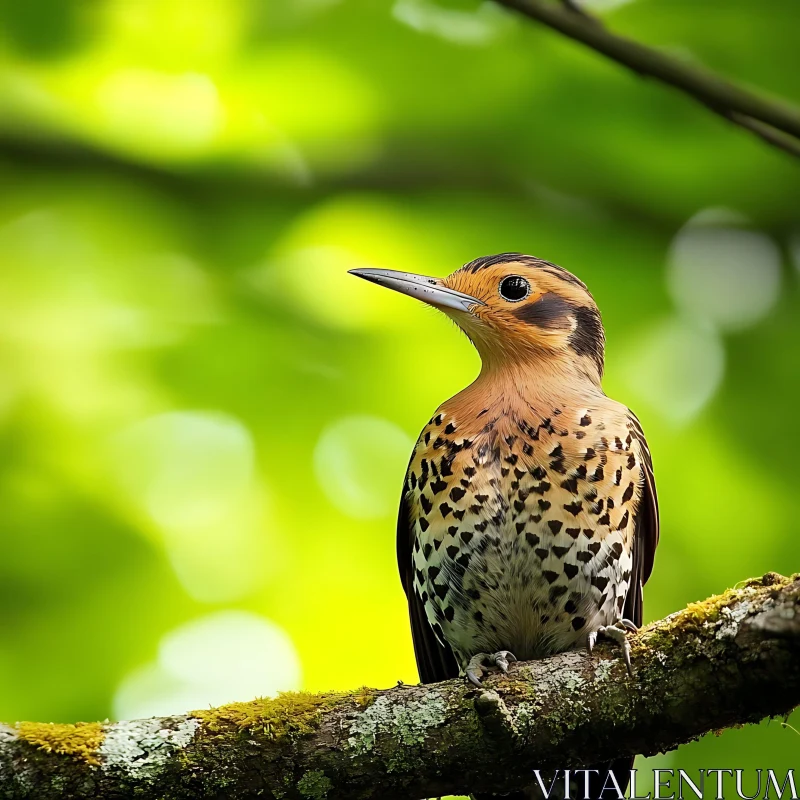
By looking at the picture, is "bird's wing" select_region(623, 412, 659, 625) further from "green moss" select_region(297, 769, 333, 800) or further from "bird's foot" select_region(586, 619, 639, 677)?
"green moss" select_region(297, 769, 333, 800)

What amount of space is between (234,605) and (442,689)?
7.86 feet

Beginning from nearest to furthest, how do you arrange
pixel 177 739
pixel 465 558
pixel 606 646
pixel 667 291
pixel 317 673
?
1. pixel 177 739
2. pixel 606 646
3. pixel 465 558
4. pixel 317 673
5. pixel 667 291

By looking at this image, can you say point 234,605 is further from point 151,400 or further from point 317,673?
point 151,400

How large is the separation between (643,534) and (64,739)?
2.64 meters

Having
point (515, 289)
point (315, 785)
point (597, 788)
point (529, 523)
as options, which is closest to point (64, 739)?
point (315, 785)

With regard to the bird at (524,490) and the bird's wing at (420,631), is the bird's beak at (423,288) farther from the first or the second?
the bird's wing at (420,631)

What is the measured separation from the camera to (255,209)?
618 cm

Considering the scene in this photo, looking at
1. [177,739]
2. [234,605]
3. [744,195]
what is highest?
[744,195]

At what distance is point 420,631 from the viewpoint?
5.13 metres

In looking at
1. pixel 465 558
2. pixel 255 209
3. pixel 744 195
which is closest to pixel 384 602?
→ pixel 465 558

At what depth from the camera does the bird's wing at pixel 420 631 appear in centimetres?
502

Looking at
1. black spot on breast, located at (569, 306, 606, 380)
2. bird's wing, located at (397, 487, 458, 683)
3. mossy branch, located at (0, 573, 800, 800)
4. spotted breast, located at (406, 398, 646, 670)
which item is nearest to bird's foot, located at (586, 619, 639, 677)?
mossy branch, located at (0, 573, 800, 800)

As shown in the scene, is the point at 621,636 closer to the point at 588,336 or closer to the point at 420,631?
the point at 420,631

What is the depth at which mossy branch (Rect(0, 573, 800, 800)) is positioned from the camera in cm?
329
